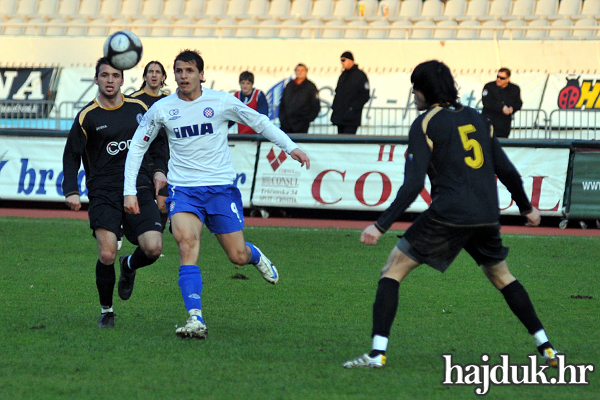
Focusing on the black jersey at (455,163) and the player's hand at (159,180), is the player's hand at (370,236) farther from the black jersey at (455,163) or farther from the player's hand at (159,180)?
the player's hand at (159,180)

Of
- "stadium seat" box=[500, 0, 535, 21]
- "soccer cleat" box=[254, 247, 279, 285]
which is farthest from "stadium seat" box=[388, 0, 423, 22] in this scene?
"soccer cleat" box=[254, 247, 279, 285]

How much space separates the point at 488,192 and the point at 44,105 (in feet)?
53.0

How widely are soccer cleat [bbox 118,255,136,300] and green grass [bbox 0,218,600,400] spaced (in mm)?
157

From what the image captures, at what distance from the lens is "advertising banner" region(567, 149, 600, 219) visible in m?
13.2

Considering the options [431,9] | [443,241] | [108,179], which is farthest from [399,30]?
[443,241]

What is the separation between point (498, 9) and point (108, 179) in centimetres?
1814

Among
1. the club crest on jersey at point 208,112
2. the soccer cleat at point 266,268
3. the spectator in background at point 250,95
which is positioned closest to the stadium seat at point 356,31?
the spectator in background at point 250,95

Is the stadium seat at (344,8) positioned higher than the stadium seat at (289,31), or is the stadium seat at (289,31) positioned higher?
the stadium seat at (344,8)

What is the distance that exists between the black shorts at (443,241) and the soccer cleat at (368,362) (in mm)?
629

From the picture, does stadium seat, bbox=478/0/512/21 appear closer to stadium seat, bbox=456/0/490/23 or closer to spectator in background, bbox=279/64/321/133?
stadium seat, bbox=456/0/490/23

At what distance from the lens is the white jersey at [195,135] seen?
638cm

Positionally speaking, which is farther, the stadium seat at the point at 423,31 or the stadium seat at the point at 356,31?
the stadium seat at the point at 356,31

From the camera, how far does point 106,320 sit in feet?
21.8

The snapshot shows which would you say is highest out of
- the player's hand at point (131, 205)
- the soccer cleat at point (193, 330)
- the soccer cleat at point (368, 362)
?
the player's hand at point (131, 205)
